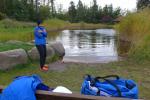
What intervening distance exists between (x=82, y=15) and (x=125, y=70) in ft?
230

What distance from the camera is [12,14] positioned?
187 ft

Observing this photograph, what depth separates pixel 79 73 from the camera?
995 cm

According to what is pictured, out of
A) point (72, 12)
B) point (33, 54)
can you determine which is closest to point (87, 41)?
point (33, 54)

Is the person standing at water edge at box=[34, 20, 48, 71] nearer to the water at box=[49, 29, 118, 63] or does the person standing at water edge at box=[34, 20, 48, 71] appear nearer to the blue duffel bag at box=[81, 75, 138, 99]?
the water at box=[49, 29, 118, 63]

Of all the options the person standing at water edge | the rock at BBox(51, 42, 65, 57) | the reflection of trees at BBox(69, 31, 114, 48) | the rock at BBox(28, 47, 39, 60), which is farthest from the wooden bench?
the reflection of trees at BBox(69, 31, 114, 48)

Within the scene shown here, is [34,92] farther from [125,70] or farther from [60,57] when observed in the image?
[60,57]

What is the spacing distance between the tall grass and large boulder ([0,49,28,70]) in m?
4.26

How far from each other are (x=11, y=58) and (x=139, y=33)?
765cm

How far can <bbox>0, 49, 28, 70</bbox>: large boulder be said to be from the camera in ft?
32.5

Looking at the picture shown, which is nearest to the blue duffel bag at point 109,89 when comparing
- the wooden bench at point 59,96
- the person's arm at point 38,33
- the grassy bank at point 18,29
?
the wooden bench at point 59,96

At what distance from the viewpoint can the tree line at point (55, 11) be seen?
187ft

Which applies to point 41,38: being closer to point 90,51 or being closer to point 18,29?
point 90,51

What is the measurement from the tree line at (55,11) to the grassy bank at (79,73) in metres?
45.6

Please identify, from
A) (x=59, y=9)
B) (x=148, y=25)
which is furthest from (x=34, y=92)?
(x=59, y=9)
